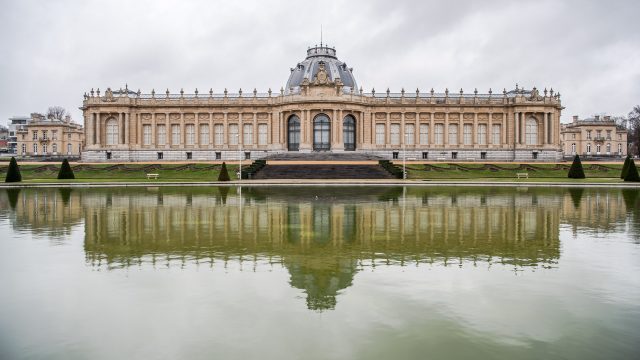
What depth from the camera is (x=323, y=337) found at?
8.88m

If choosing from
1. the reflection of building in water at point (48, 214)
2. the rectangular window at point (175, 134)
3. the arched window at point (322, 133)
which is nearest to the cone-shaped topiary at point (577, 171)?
the arched window at point (322, 133)

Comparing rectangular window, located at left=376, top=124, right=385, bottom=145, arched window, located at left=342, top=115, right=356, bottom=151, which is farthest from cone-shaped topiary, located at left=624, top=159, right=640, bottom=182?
arched window, located at left=342, top=115, right=356, bottom=151

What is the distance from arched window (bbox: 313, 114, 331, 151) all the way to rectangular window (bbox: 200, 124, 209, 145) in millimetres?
17947

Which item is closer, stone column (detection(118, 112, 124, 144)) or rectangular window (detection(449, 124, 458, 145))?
stone column (detection(118, 112, 124, 144))

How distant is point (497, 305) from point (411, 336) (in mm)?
2468

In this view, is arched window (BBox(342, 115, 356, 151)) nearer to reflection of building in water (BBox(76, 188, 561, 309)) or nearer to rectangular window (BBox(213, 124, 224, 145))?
rectangular window (BBox(213, 124, 224, 145))

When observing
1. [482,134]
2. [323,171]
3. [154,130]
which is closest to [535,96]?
[482,134]

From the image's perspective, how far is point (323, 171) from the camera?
59219 millimetres

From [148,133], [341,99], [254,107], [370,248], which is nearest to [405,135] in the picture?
[341,99]

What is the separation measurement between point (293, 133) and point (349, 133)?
857 cm

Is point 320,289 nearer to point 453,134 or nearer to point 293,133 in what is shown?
point 293,133

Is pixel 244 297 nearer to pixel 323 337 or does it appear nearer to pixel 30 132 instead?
pixel 323 337

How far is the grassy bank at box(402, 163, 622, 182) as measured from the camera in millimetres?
60469

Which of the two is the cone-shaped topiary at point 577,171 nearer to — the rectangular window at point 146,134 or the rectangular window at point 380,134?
the rectangular window at point 380,134
